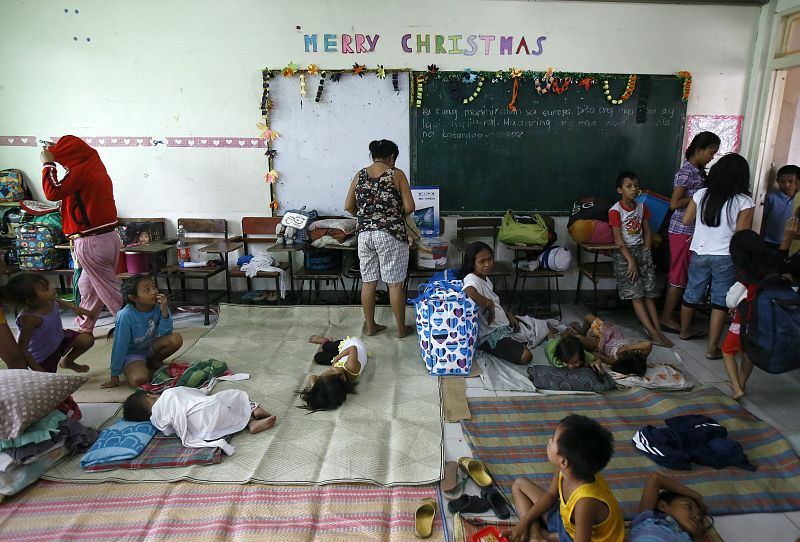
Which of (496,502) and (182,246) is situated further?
(182,246)

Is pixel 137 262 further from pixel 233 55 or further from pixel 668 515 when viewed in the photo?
pixel 668 515

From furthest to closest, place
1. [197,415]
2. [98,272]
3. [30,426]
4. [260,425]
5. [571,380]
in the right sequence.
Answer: [98,272] < [571,380] < [260,425] < [197,415] < [30,426]

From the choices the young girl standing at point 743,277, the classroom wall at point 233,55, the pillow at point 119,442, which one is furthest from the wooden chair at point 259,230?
the young girl standing at point 743,277

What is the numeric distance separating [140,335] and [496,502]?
101 inches

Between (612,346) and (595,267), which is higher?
Result: (595,267)

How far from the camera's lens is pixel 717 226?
144 inches

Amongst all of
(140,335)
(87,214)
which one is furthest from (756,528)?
(87,214)

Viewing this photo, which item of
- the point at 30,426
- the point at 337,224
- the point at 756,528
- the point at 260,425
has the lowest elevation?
the point at 756,528

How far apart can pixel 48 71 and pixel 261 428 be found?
4.46 m

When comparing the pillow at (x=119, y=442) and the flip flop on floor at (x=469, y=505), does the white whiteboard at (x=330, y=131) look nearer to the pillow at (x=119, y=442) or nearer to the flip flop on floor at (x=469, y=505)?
the pillow at (x=119, y=442)

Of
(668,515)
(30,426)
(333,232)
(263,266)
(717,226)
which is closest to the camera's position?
(668,515)

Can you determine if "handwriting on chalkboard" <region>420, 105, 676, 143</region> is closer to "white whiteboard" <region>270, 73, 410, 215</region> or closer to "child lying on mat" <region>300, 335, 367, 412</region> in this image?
"white whiteboard" <region>270, 73, 410, 215</region>

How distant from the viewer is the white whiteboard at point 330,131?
16.1 feet

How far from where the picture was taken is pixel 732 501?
2273 millimetres
